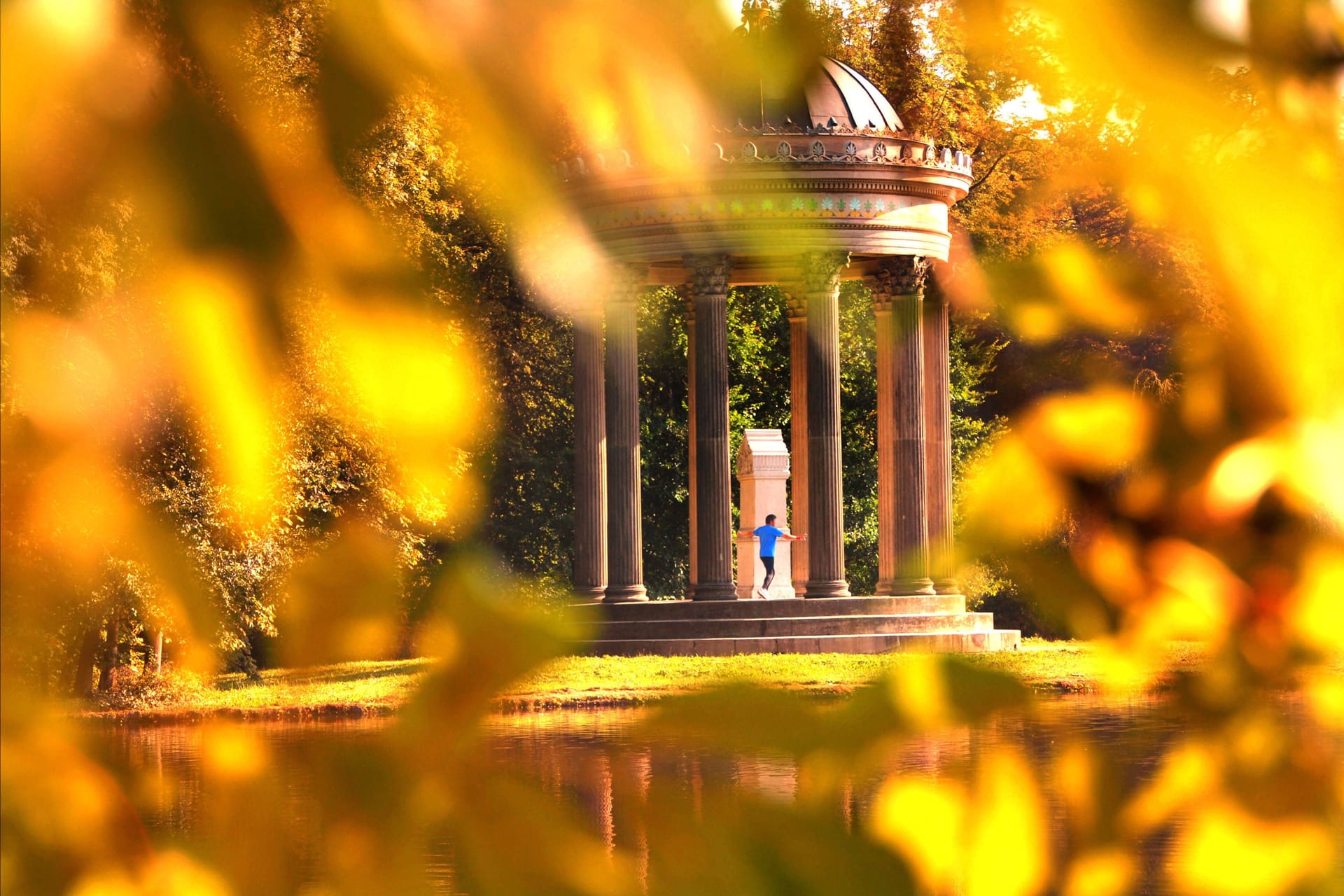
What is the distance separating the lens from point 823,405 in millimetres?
21625

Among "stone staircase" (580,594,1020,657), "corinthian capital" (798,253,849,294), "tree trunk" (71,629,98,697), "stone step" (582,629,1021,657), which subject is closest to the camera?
"tree trunk" (71,629,98,697)

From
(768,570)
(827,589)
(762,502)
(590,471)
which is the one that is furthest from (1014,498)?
(762,502)

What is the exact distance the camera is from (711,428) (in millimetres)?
21562

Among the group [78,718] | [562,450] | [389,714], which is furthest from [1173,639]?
[562,450]

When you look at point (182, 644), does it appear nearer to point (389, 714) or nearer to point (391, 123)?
point (389, 714)

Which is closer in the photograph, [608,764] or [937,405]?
[608,764]

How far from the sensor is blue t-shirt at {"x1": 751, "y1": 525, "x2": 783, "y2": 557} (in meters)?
22.4

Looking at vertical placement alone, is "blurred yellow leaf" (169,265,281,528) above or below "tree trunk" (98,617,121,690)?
above

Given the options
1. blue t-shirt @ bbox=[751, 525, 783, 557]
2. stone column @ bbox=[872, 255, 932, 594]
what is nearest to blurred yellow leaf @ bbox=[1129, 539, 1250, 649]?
stone column @ bbox=[872, 255, 932, 594]

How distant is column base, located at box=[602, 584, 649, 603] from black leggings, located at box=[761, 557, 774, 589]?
1.92 metres

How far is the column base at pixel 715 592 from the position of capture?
20.8 meters

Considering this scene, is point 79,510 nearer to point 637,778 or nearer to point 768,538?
point 637,778

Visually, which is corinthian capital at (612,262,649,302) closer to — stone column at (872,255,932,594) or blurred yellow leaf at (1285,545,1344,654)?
stone column at (872,255,932,594)

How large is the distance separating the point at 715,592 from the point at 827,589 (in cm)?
146
